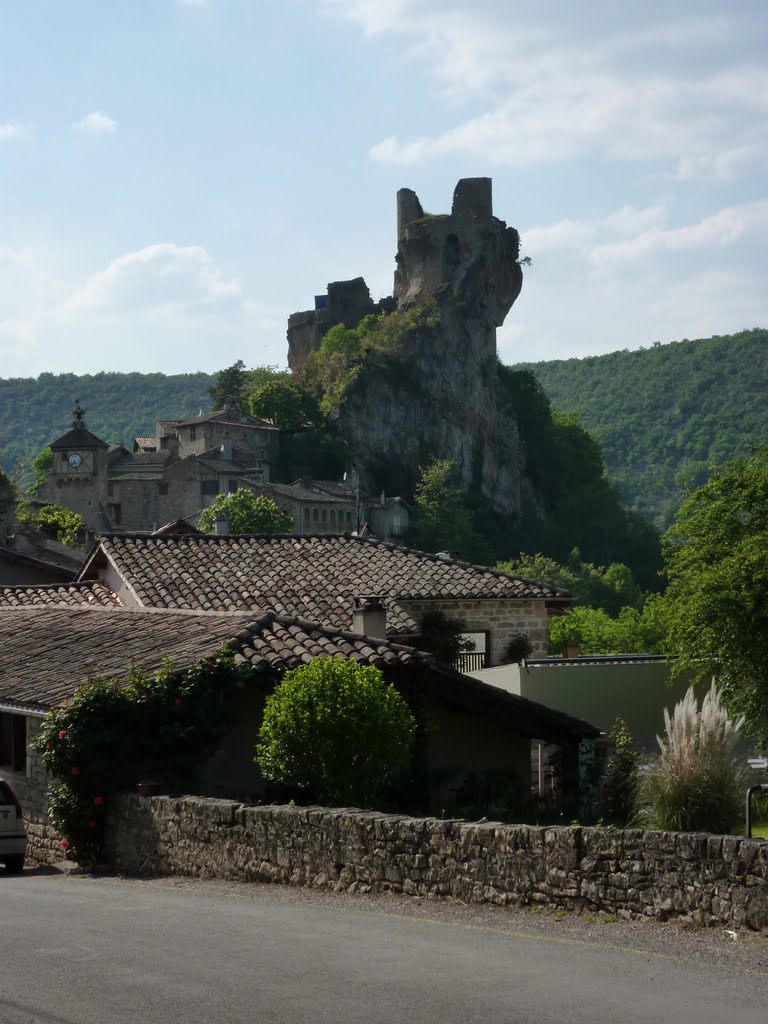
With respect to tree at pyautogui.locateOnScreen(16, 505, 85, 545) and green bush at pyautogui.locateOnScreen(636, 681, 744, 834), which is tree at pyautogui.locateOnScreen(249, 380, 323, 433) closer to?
tree at pyautogui.locateOnScreen(16, 505, 85, 545)

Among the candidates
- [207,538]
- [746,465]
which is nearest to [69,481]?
[207,538]

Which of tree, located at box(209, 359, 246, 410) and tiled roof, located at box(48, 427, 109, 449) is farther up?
tree, located at box(209, 359, 246, 410)

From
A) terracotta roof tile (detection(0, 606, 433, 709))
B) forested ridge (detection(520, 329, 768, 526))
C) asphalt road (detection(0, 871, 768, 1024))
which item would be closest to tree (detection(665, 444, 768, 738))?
Answer: terracotta roof tile (detection(0, 606, 433, 709))

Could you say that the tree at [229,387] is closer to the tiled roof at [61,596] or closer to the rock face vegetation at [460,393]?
the rock face vegetation at [460,393]

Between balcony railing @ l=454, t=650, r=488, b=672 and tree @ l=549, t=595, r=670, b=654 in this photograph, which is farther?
tree @ l=549, t=595, r=670, b=654

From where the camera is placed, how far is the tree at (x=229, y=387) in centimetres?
13425

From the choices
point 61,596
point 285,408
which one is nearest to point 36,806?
point 61,596

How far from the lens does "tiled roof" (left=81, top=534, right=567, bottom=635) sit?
92.7 feet

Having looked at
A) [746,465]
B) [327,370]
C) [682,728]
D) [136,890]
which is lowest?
[136,890]

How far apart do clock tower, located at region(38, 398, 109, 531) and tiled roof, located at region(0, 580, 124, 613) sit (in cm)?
7719

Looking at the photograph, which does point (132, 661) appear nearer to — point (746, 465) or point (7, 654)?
point (7, 654)

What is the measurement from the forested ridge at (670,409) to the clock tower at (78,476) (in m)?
67.7

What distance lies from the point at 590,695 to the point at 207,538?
31.3 feet

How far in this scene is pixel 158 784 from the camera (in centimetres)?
1589
